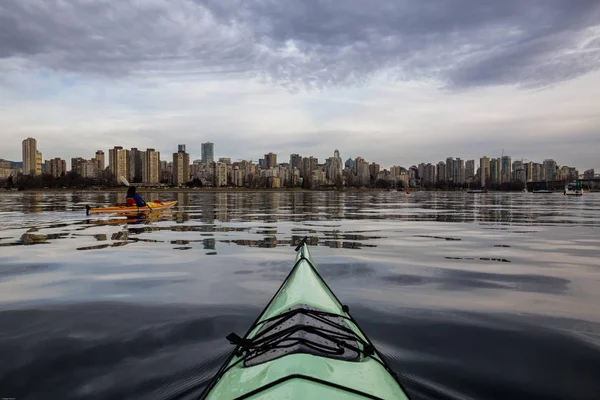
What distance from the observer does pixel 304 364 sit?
275 cm

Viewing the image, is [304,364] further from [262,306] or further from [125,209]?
[125,209]

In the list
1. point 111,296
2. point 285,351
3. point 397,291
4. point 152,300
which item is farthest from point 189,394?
point 397,291

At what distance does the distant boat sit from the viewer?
108 meters

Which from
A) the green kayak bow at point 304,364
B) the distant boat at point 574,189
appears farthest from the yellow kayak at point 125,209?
the distant boat at point 574,189

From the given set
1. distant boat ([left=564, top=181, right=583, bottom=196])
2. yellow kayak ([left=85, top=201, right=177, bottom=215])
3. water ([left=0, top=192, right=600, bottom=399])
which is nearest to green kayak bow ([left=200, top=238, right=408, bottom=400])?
water ([left=0, top=192, right=600, bottom=399])

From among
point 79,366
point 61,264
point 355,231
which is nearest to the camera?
point 79,366

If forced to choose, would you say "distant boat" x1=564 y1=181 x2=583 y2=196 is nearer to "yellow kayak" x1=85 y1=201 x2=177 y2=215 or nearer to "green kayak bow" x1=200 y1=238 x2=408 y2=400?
"yellow kayak" x1=85 y1=201 x2=177 y2=215

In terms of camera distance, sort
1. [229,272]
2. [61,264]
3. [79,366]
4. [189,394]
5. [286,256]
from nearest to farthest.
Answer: [189,394] → [79,366] → [229,272] → [61,264] → [286,256]

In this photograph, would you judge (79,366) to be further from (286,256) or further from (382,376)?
(286,256)

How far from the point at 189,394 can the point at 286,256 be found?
7042 mm

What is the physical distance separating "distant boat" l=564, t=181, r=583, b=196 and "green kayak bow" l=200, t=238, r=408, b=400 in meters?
122

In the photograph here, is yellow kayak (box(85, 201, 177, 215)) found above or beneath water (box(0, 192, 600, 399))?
above

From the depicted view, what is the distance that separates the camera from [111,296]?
695cm

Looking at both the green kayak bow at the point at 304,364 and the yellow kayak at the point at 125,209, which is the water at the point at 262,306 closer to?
the green kayak bow at the point at 304,364
